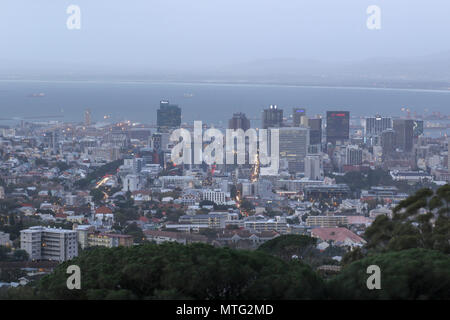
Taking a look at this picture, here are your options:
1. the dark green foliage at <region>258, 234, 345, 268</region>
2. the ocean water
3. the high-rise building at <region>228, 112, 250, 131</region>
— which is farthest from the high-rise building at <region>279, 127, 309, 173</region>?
the dark green foliage at <region>258, 234, 345, 268</region>

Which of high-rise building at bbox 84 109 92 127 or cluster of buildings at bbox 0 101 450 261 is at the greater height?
high-rise building at bbox 84 109 92 127

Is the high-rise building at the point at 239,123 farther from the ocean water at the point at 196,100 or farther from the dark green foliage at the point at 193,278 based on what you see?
the dark green foliage at the point at 193,278

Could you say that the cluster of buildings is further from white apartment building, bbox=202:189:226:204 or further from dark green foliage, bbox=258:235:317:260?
dark green foliage, bbox=258:235:317:260

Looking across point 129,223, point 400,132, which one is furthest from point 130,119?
point 129,223

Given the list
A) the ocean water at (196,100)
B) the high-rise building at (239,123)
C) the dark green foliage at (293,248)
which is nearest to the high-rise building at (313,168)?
the high-rise building at (239,123)
